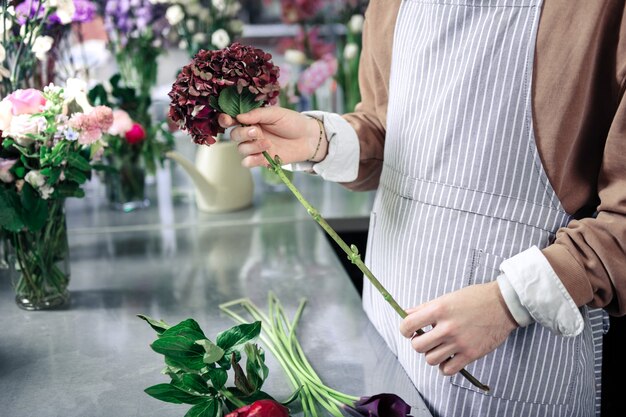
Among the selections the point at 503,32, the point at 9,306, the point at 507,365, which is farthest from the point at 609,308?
the point at 9,306

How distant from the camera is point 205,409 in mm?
873

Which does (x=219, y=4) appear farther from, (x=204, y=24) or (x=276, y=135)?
(x=276, y=135)

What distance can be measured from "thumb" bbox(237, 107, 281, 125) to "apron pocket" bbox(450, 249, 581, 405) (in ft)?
1.16

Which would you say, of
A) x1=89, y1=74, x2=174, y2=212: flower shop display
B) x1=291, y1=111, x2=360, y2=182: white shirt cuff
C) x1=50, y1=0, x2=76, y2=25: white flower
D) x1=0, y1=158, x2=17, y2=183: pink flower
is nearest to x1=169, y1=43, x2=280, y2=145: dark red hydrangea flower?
x1=291, y1=111, x2=360, y2=182: white shirt cuff

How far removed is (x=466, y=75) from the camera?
3.17 feet

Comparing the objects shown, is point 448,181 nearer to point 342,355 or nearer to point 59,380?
point 342,355

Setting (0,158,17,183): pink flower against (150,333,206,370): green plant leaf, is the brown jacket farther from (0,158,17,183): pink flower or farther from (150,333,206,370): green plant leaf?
(0,158,17,183): pink flower

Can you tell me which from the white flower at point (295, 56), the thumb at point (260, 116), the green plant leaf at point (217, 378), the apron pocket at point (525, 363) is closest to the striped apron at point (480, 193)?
the apron pocket at point (525, 363)

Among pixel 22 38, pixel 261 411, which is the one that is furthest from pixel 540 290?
pixel 22 38

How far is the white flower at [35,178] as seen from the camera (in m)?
1.20

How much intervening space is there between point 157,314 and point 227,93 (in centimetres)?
56

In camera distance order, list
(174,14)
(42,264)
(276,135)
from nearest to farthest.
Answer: (276,135) < (42,264) < (174,14)

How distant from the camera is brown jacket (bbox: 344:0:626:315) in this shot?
2.79 ft

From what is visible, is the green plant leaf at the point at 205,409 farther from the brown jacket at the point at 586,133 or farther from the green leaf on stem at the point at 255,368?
the brown jacket at the point at 586,133
